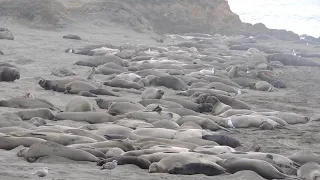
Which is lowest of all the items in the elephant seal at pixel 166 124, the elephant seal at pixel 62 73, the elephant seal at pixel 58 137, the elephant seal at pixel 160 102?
the elephant seal at pixel 62 73

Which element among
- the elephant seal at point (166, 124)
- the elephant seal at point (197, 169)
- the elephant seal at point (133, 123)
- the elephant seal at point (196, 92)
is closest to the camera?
the elephant seal at point (197, 169)

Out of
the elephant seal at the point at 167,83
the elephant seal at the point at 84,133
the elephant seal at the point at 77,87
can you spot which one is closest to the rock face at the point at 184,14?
the elephant seal at the point at 167,83

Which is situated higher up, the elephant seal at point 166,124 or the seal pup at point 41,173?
the seal pup at point 41,173

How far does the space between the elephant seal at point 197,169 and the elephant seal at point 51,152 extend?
748 millimetres

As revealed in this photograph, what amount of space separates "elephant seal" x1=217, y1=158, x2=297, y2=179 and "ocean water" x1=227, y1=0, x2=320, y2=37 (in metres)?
37.3

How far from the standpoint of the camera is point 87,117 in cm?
771

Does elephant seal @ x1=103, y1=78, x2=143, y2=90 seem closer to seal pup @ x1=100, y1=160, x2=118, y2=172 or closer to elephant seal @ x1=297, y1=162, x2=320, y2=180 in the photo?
elephant seal @ x1=297, y1=162, x2=320, y2=180

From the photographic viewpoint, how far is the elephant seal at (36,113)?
295 inches

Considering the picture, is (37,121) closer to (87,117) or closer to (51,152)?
(87,117)

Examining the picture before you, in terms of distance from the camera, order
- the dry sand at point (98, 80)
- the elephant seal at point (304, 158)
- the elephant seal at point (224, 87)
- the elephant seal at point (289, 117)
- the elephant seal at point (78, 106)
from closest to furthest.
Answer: the dry sand at point (98, 80) < the elephant seal at point (304, 158) < the elephant seal at point (78, 106) < the elephant seal at point (289, 117) < the elephant seal at point (224, 87)

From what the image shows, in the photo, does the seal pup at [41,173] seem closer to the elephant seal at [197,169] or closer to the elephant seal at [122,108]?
the elephant seal at [197,169]

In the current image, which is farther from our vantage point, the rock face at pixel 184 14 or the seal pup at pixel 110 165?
the rock face at pixel 184 14

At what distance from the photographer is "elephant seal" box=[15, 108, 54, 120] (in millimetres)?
7480

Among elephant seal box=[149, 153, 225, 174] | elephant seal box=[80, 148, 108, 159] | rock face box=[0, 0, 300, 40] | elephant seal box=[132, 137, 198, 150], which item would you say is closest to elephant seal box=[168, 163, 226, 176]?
elephant seal box=[149, 153, 225, 174]
